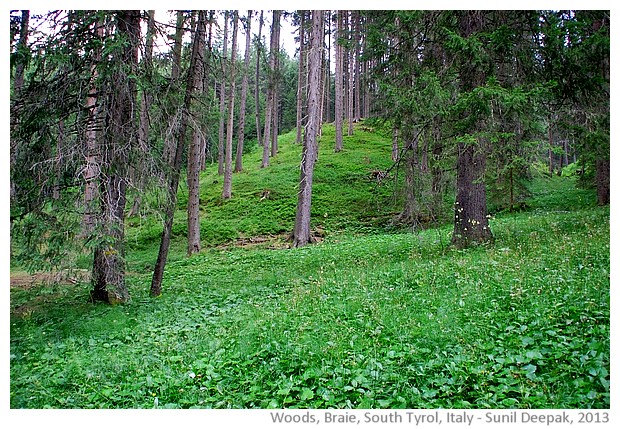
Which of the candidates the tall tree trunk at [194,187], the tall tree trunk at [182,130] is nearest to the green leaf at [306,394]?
the tall tree trunk at [182,130]

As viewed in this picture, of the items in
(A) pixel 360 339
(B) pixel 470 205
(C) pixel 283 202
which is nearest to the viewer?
(A) pixel 360 339

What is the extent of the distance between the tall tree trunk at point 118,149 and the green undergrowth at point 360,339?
2.26ft

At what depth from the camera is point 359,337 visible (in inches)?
176

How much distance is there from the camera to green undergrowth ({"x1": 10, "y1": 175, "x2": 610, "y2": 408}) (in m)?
3.53

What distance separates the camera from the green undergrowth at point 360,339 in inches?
139

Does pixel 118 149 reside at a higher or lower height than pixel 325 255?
higher

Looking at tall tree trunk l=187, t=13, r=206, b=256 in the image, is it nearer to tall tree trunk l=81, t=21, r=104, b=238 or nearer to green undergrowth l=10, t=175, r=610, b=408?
tall tree trunk l=81, t=21, r=104, b=238

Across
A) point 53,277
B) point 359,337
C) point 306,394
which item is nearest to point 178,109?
point 53,277

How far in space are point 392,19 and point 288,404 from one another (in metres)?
6.83

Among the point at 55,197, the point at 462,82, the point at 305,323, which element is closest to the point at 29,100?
the point at 55,197

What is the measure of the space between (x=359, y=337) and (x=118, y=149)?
4459 millimetres

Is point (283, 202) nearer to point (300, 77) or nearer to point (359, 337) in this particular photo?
point (300, 77)

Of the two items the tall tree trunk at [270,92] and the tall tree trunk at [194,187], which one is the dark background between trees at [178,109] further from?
the tall tree trunk at [270,92]

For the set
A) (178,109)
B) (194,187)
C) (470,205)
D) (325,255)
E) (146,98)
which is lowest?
(325,255)
